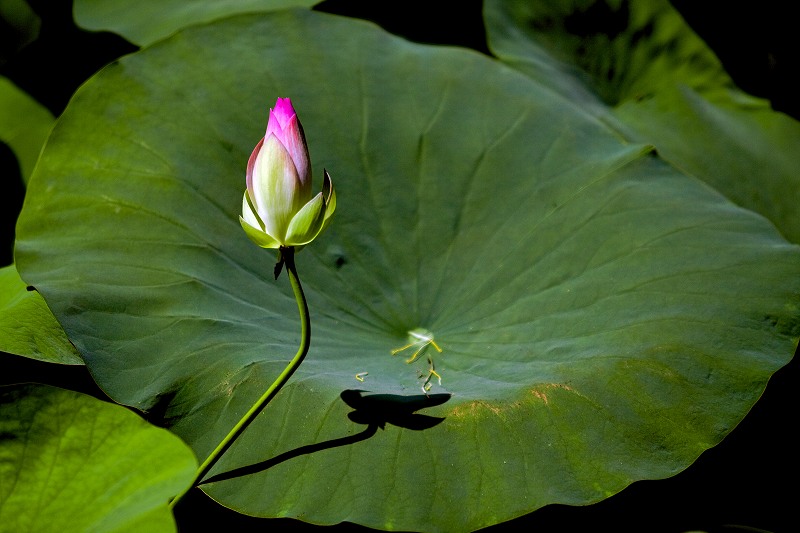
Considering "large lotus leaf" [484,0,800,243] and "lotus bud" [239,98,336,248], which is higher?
"lotus bud" [239,98,336,248]

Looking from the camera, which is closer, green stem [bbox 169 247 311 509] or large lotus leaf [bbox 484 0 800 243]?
green stem [bbox 169 247 311 509]

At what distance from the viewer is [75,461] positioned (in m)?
0.88

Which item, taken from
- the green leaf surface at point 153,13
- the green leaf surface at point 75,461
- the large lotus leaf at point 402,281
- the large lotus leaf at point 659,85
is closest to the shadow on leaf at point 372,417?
the large lotus leaf at point 402,281

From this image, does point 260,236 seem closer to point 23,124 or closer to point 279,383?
point 279,383

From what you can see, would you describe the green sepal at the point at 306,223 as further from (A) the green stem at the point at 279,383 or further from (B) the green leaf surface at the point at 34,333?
(B) the green leaf surface at the point at 34,333

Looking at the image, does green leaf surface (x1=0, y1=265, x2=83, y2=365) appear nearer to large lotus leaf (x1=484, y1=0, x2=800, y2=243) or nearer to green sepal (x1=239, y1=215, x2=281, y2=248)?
green sepal (x1=239, y1=215, x2=281, y2=248)

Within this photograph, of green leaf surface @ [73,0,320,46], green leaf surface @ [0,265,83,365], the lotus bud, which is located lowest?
green leaf surface @ [0,265,83,365]

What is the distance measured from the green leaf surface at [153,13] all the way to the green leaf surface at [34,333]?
30.8 inches

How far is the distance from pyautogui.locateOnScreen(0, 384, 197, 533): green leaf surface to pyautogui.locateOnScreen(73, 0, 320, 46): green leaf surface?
40.8 inches

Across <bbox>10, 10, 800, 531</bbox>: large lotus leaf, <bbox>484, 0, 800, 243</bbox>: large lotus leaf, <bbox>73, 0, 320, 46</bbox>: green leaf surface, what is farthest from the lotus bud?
<bbox>484, 0, 800, 243</bbox>: large lotus leaf

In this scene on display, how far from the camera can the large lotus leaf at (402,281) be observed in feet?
3.48

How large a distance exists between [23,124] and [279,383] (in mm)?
1120

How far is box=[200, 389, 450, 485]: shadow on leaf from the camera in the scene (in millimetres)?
1046

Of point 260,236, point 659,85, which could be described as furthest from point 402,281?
point 659,85
